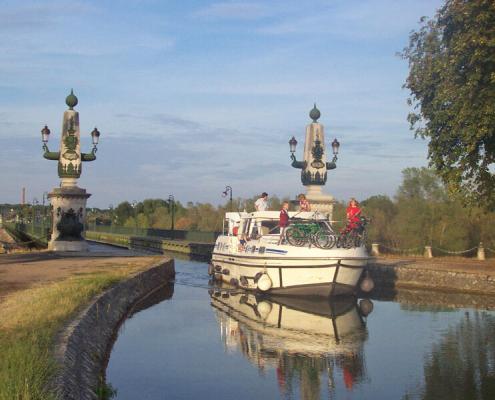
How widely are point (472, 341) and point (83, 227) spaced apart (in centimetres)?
2400

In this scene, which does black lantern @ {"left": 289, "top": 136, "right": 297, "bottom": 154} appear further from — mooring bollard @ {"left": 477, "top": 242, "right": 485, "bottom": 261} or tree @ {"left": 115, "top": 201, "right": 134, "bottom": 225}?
tree @ {"left": 115, "top": 201, "right": 134, "bottom": 225}

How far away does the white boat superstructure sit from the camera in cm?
2378

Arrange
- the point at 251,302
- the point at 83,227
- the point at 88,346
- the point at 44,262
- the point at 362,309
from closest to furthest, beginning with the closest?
the point at 88,346
the point at 362,309
the point at 251,302
the point at 44,262
the point at 83,227

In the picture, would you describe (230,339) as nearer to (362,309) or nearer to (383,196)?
(362,309)

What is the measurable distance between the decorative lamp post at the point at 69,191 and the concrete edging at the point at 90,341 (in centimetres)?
1222

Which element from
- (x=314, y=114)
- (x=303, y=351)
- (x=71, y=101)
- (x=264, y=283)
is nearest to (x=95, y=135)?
(x=71, y=101)

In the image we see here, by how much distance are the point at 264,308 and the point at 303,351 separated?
23.5 ft

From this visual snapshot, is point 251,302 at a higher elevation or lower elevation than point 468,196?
lower

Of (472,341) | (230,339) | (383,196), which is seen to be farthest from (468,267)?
(383,196)

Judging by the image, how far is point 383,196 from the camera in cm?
6153

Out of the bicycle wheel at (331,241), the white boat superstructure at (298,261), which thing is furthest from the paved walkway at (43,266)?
the bicycle wheel at (331,241)

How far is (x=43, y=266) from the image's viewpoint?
2692 centimetres

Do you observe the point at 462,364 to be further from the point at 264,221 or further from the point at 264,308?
the point at 264,221

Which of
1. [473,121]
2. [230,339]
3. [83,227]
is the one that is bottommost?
[230,339]
